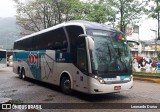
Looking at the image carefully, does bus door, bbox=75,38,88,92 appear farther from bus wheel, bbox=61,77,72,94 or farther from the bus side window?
bus wheel, bbox=61,77,72,94

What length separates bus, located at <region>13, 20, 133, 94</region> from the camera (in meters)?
9.43

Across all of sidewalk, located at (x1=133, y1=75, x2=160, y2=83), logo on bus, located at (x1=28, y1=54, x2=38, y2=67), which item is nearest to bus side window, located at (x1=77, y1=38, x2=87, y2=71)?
logo on bus, located at (x1=28, y1=54, x2=38, y2=67)

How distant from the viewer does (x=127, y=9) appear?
85.2ft

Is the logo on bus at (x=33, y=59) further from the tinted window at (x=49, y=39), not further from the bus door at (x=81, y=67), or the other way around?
the bus door at (x=81, y=67)

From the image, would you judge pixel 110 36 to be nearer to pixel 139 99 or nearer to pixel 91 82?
pixel 91 82

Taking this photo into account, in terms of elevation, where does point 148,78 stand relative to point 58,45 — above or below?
below

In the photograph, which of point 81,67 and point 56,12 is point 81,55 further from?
point 56,12

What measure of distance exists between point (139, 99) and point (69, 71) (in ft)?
10.5

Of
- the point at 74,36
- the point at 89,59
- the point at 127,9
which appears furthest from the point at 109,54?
the point at 127,9

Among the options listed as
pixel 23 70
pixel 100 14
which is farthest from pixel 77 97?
pixel 100 14

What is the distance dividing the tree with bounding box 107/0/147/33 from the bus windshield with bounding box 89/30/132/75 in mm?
→ 15911

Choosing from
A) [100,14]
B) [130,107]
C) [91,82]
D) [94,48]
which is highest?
[100,14]

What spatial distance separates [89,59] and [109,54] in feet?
2.98

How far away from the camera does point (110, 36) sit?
402 inches
